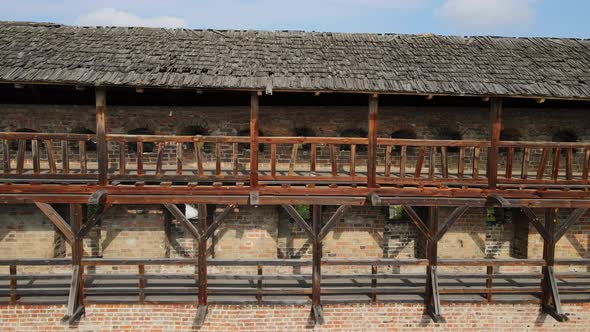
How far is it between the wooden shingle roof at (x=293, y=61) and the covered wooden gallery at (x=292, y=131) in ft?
0.15

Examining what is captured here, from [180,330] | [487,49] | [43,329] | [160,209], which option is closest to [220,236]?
[160,209]

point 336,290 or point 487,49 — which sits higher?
point 487,49

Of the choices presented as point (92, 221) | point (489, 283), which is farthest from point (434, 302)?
point (92, 221)

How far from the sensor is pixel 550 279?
916 cm

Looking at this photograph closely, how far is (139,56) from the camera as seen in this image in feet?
27.7

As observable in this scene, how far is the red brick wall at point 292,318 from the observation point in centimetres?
879

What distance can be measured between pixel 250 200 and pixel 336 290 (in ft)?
9.54

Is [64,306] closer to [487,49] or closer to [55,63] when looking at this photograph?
[55,63]

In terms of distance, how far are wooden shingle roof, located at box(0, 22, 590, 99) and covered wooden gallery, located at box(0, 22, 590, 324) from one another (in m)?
0.05

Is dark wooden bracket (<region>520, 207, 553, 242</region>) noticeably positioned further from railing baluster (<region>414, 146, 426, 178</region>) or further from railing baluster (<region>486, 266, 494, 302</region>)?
railing baluster (<region>414, 146, 426, 178</region>)

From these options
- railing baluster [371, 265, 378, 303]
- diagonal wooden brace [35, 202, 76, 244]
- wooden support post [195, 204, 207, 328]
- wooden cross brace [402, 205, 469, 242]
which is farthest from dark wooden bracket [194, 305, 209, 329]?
wooden cross brace [402, 205, 469, 242]

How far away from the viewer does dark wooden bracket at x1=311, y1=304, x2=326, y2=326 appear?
28.1ft

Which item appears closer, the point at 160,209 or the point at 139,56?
the point at 139,56

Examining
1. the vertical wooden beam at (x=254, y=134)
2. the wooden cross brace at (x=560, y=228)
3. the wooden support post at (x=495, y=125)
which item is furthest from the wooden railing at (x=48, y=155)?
the wooden cross brace at (x=560, y=228)
